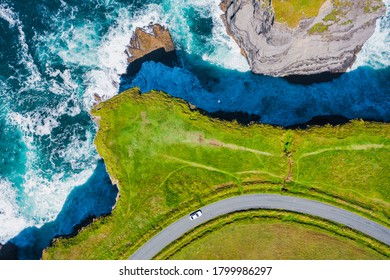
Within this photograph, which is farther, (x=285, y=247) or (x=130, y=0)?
(x=130, y=0)

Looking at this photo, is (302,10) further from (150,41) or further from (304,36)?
(150,41)

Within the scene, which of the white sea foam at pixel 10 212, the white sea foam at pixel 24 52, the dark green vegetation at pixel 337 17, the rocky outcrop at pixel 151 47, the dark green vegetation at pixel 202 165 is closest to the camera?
the dark green vegetation at pixel 202 165

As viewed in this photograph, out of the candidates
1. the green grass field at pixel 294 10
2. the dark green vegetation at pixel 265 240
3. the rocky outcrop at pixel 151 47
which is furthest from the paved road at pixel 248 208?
the green grass field at pixel 294 10

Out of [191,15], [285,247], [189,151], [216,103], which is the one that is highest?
[191,15]

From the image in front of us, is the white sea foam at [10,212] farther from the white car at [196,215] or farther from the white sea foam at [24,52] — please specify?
the white car at [196,215]

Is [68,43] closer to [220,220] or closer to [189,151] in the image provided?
[189,151]

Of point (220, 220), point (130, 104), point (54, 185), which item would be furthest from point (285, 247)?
point (54, 185)
